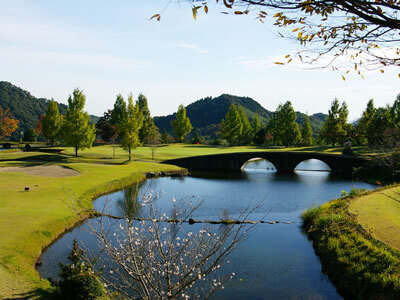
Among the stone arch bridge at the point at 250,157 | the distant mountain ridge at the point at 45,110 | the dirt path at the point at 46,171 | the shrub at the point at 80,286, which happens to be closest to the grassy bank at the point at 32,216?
the shrub at the point at 80,286

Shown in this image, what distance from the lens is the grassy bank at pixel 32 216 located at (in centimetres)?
1463

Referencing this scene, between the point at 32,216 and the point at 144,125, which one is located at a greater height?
the point at 144,125

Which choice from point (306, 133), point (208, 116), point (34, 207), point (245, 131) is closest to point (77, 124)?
point (34, 207)

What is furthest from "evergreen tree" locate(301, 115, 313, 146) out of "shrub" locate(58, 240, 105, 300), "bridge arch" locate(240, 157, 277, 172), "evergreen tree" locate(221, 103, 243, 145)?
"shrub" locate(58, 240, 105, 300)

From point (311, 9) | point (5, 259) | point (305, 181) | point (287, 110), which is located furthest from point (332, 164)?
point (311, 9)

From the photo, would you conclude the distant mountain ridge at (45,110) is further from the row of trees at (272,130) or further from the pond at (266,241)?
the pond at (266,241)

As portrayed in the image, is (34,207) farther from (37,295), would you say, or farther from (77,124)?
(77,124)

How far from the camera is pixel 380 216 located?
2261cm

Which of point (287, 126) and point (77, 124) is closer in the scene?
point (77, 124)

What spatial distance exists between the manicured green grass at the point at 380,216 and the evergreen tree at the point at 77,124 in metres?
40.8

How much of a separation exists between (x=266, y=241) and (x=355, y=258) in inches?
258

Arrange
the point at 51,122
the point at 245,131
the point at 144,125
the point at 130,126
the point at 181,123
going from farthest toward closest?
the point at 181,123 → the point at 245,131 → the point at 144,125 → the point at 51,122 → the point at 130,126

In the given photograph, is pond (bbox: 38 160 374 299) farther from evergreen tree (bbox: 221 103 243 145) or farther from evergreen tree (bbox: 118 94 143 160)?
evergreen tree (bbox: 221 103 243 145)

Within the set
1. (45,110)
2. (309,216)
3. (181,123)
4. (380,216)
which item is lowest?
(309,216)
